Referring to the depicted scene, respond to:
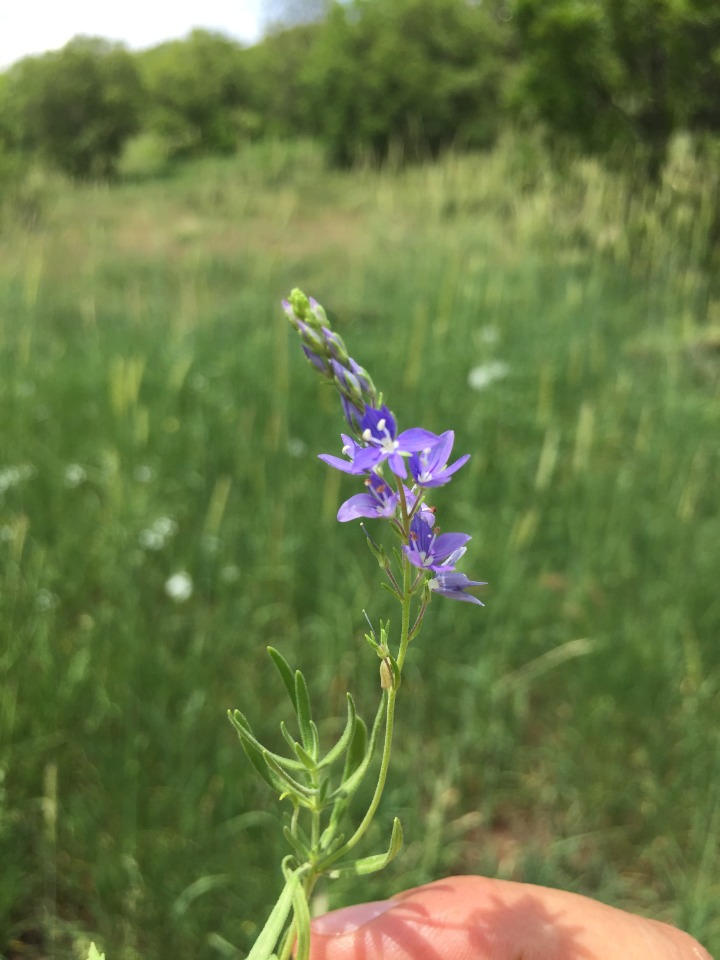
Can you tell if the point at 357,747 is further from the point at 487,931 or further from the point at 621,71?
the point at 621,71

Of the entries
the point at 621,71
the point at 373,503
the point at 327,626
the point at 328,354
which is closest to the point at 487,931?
the point at 373,503

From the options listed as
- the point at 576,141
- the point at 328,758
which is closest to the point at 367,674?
the point at 328,758

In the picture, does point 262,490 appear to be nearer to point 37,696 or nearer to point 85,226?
point 37,696

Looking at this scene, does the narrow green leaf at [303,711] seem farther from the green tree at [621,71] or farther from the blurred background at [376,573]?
the green tree at [621,71]

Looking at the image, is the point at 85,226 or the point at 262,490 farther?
the point at 85,226

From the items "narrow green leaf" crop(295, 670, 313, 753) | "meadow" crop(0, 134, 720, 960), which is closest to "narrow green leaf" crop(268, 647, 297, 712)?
"narrow green leaf" crop(295, 670, 313, 753)

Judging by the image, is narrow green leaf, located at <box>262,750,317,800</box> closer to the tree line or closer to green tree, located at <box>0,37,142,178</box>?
the tree line
